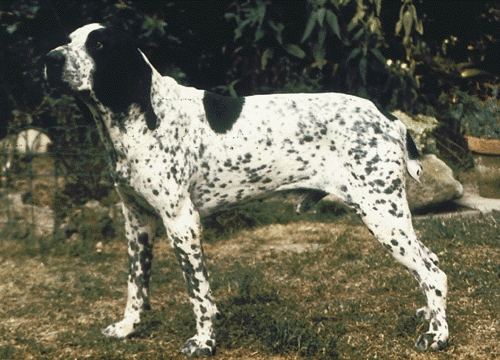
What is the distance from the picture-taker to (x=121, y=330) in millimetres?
4016

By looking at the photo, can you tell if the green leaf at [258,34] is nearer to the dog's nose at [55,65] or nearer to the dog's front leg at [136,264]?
the dog's front leg at [136,264]

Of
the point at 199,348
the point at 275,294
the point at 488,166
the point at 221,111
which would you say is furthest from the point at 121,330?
the point at 488,166

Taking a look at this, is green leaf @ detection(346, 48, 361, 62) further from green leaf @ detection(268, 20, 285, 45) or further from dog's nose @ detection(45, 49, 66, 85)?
dog's nose @ detection(45, 49, 66, 85)

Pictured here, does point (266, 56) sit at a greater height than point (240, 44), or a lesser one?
lesser

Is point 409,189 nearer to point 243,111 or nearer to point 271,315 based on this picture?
point 271,315

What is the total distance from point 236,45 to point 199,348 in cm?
452

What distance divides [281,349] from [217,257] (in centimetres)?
197

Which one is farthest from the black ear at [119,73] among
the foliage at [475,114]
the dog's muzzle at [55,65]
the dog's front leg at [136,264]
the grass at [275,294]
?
the foliage at [475,114]

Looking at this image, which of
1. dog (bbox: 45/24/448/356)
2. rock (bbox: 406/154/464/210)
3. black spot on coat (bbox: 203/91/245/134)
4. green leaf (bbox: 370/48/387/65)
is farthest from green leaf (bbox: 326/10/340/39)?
black spot on coat (bbox: 203/91/245/134)

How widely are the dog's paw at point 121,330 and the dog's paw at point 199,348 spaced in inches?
16.5

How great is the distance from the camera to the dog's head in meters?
3.38

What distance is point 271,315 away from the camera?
4238 millimetres

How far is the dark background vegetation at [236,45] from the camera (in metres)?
6.95

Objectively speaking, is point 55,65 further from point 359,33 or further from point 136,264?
point 359,33
